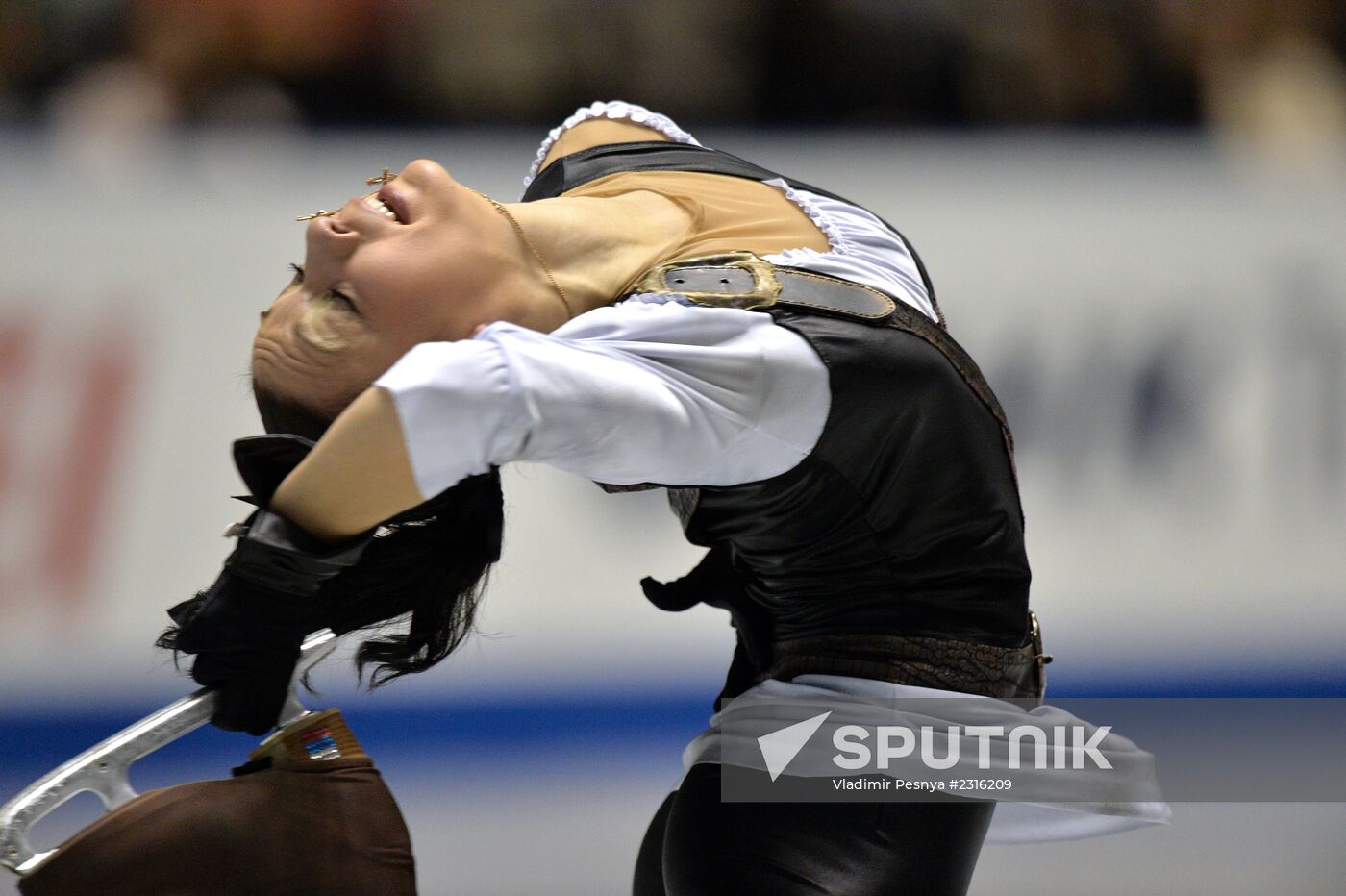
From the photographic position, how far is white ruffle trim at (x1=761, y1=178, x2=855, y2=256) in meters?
1.57

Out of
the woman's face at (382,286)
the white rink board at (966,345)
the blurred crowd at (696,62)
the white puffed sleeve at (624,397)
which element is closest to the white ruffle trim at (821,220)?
the white puffed sleeve at (624,397)

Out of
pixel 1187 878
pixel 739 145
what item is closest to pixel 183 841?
pixel 1187 878

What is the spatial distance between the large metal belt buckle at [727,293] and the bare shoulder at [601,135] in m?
0.49

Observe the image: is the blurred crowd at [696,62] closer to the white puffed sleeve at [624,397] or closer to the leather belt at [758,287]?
the leather belt at [758,287]

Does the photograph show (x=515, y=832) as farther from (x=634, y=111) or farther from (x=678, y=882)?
(x=634, y=111)

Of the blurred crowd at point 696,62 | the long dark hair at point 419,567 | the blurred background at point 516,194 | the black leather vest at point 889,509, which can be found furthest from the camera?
the blurred crowd at point 696,62

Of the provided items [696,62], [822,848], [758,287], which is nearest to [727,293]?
[758,287]

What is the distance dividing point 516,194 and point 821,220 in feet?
6.11

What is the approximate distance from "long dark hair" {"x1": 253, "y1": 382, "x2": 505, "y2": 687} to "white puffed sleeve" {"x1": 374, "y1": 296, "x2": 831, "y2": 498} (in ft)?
0.91

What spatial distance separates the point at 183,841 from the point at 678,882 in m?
0.52

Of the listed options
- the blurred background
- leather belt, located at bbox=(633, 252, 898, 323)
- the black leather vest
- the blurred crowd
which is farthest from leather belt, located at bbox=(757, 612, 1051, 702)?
the blurred crowd

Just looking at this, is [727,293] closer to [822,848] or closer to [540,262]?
[540,262]

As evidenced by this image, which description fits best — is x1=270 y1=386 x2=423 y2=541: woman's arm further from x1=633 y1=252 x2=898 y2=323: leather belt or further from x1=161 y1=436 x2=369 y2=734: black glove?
x1=633 y1=252 x2=898 y2=323: leather belt

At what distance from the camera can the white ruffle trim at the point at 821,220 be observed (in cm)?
157
